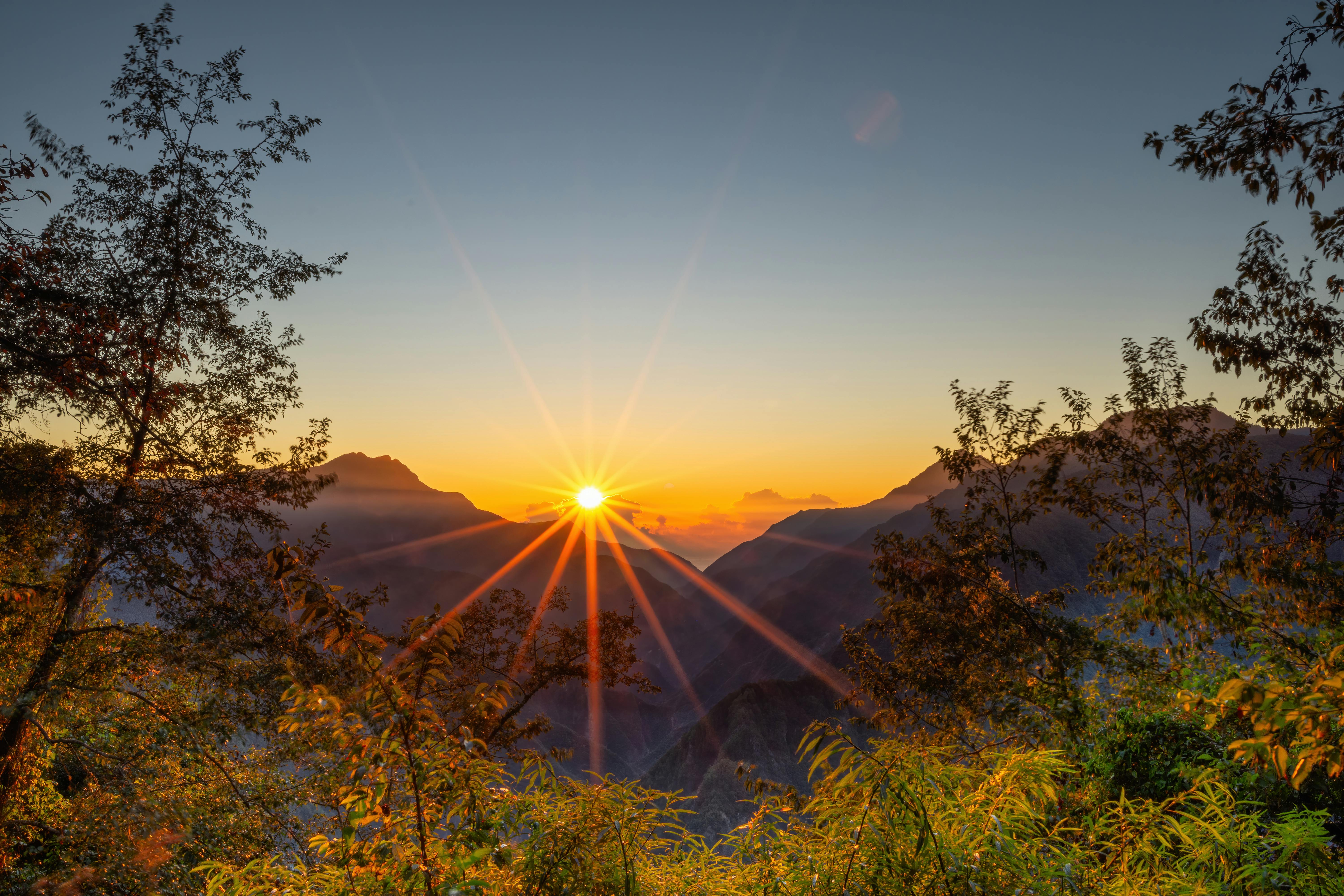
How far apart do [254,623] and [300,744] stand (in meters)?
1.90

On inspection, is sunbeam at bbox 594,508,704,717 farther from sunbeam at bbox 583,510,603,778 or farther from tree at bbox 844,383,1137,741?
tree at bbox 844,383,1137,741

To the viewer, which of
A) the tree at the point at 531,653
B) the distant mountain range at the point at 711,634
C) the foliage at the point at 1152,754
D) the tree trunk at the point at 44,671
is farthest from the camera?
the distant mountain range at the point at 711,634

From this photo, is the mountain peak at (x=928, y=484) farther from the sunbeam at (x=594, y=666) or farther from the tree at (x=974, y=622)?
the tree at (x=974, y=622)

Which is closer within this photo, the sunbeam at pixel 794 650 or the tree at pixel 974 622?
the tree at pixel 974 622

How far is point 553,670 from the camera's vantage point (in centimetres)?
1820

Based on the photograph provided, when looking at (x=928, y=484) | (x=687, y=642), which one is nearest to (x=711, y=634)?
(x=687, y=642)

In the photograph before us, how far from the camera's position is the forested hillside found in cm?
272

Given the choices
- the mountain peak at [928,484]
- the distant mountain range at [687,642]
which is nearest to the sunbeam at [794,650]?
the distant mountain range at [687,642]

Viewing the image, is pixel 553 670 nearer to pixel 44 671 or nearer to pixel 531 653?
pixel 531 653

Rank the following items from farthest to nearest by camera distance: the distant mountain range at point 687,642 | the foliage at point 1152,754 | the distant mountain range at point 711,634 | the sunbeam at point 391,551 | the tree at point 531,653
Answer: the sunbeam at point 391,551
the distant mountain range at point 687,642
the distant mountain range at point 711,634
the tree at point 531,653
the foliage at point 1152,754

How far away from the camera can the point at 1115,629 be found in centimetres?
1521

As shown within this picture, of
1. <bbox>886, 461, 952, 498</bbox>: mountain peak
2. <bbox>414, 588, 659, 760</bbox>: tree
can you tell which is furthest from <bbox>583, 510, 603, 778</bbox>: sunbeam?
<bbox>886, 461, 952, 498</bbox>: mountain peak

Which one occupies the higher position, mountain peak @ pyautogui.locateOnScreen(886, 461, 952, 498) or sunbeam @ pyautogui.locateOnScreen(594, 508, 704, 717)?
mountain peak @ pyautogui.locateOnScreen(886, 461, 952, 498)

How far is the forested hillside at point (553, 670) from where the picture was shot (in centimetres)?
272
